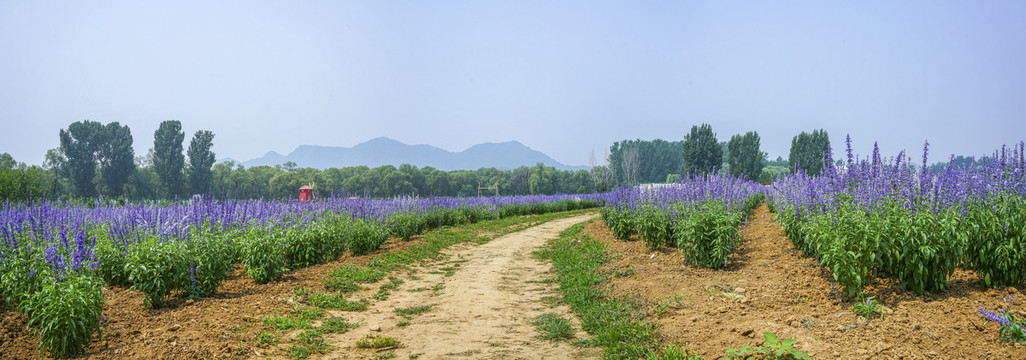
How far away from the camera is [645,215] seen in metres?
10.8

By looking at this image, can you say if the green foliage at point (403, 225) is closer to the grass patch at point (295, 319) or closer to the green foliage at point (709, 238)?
the grass patch at point (295, 319)

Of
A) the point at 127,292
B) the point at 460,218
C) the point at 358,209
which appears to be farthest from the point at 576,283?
the point at 460,218

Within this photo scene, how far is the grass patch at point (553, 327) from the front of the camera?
5916mm

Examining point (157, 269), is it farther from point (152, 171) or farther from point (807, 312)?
point (152, 171)

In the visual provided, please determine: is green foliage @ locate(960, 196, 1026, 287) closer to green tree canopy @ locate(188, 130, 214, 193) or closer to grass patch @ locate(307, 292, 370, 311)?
grass patch @ locate(307, 292, 370, 311)

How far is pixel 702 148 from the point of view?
62062 mm

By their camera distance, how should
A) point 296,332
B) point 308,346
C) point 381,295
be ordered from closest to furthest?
point 308,346 < point 296,332 < point 381,295

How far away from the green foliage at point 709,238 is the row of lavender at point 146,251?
6765 mm

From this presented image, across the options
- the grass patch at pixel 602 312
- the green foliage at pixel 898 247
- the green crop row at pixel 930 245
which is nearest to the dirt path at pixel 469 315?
the grass patch at pixel 602 312

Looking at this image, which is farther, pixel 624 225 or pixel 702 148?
pixel 702 148

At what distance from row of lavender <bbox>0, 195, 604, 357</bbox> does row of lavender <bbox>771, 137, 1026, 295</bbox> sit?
24.7 feet

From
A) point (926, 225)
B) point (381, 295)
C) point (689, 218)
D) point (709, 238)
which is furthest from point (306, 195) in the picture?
point (926, 225)

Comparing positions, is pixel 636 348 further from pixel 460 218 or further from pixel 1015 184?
pixel 460 218

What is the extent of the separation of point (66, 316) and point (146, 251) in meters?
1.96
